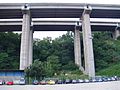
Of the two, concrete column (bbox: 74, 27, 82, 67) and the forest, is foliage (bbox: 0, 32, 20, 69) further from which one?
concrete column (bbox: 74, 27, 82, 67)

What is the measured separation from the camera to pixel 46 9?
51.1m

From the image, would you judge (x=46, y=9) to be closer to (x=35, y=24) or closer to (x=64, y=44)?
(x=35, y=24)

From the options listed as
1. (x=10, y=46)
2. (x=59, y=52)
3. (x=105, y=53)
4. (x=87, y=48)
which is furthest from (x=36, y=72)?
(x=59, y=52)

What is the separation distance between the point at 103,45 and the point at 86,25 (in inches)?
640

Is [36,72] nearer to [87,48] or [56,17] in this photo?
[87,48]

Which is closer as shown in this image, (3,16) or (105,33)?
(3,16)

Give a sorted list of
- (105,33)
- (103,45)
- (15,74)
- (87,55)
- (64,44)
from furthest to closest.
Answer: (105,33) < (64,44) < (103,45) < (87,55) < (15,74)

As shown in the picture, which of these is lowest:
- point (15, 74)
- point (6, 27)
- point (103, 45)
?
point (15, 74)

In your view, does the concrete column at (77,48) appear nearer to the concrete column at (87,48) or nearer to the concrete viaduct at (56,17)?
the concrete viaduct at (56,17)

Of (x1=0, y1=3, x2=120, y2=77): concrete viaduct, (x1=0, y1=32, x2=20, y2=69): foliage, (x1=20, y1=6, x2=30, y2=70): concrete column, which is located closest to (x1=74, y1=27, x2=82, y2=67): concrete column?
(x1=0, y1=3, x2=120, y2=77): concrete viaduct

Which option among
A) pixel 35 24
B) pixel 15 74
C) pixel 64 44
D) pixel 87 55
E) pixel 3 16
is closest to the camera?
pixel 15 74

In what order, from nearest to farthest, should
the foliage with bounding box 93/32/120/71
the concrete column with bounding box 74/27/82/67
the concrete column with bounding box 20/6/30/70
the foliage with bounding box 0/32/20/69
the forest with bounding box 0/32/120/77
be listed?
the concrete column with bounding box 20/6/30/70 < the forest with bounding box 0/32/120/77 < the concrete column with bounding box 74/27/82/67 < the foliage with bounding box 93/32/120/71 < the foliage with bounding box 0/32/20/69

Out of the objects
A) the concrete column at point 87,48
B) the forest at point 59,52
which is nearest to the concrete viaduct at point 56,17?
the concrete column at point 87,48

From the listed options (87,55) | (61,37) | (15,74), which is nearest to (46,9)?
(87,55)
